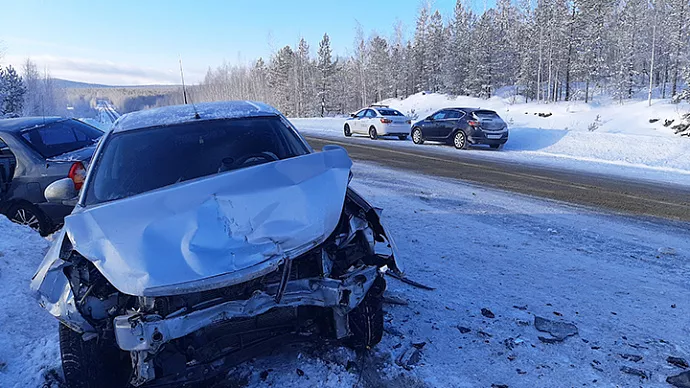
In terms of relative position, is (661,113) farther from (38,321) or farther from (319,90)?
(319,90)

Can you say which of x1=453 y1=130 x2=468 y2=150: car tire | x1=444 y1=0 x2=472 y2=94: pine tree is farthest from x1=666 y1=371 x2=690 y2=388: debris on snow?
x1=444 y1=0 x2=472 y2=94: pine tree

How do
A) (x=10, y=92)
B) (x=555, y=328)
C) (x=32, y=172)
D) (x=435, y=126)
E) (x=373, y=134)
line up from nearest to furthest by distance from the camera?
(x=555, y=328) → (x=32, y=172) → (x=435, y=126) → (x=373, y=134) → (x=10, y=92)

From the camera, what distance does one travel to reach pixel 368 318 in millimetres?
3023

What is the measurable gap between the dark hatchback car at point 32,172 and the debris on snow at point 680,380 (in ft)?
21.7

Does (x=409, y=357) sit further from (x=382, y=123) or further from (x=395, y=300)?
(x=382, y=123)

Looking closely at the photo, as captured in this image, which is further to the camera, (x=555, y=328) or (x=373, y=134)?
(x=373, y=134)

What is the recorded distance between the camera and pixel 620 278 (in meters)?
4.52

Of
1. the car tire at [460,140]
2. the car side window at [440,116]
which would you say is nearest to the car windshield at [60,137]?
the car tire at [460,140]

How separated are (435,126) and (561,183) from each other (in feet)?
30.4

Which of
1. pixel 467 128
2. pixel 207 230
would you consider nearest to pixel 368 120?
pixel 467 128

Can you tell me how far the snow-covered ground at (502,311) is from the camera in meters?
2.94

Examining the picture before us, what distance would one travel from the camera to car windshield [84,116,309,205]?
342cm

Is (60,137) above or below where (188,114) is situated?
below

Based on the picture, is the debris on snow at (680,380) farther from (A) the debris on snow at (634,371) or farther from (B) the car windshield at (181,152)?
(B) the car windshield at (181,152)
